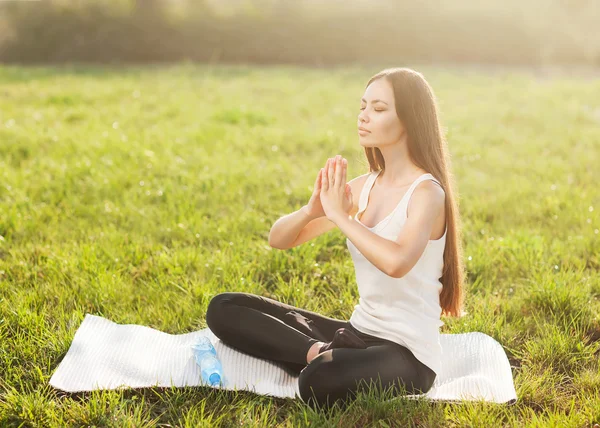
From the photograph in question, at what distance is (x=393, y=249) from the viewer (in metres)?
2.44

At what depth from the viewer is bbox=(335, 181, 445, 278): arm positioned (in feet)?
7.98

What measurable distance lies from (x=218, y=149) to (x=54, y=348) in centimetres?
363

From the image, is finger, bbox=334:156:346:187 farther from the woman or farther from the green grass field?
the green grass field

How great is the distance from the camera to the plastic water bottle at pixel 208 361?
278 centimetres

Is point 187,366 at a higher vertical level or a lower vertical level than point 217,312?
lower

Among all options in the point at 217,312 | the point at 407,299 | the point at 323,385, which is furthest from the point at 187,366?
the point at 407,299

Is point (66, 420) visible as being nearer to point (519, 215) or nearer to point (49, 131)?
point (519, 215)

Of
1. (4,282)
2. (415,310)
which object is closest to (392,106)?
(415,310)

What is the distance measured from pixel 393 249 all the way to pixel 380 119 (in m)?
0.53

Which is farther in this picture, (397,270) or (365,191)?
(365,191)

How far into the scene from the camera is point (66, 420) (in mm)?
2520

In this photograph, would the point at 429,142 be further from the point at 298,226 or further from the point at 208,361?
the point at 208,361

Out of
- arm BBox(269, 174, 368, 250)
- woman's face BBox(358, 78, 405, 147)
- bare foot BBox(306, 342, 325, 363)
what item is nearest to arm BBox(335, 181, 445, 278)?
woman's face BBox(358, 78, 405, 147)

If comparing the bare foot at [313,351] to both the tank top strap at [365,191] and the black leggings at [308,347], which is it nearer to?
the black leggings at [308,347]
